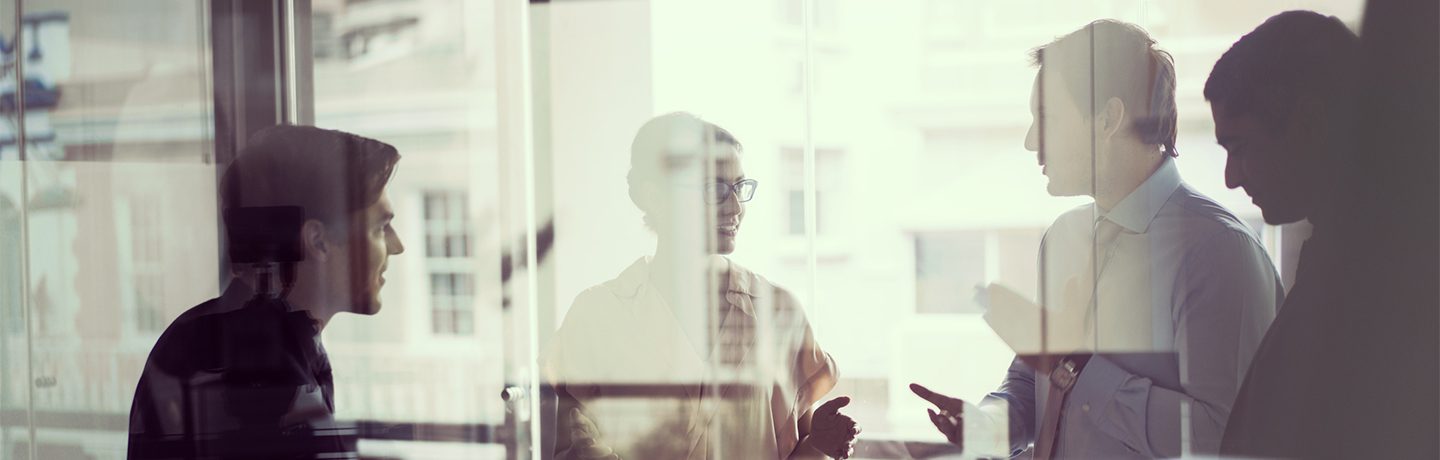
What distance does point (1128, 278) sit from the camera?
1342 millimetres

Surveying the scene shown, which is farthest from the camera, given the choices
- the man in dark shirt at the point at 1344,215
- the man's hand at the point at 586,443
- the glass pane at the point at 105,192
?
the glass pane at the point at 105,192

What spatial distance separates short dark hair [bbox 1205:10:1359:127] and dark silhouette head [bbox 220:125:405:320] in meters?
1.26

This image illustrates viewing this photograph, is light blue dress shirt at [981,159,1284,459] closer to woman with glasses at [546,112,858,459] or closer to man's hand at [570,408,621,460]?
woman with glasses at [546,112,858,459]

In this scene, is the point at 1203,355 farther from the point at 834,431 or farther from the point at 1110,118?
the point at 834,431

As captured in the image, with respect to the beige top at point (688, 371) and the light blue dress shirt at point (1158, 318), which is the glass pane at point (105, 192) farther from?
the light blue dress shirt at point (1158, 318)

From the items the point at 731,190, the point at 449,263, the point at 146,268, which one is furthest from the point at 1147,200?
the point at 146,268

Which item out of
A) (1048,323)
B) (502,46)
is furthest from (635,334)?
(1048,323)

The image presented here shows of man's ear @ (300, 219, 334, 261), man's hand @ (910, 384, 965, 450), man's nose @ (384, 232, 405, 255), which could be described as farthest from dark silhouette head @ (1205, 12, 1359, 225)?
man's ear @ (300, 219, 334, 261)

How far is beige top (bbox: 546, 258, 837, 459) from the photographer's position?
147 centimetres

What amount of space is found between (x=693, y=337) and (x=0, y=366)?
1.26 metres

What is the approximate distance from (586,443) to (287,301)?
554 mm

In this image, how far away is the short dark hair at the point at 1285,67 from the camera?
4.18ft

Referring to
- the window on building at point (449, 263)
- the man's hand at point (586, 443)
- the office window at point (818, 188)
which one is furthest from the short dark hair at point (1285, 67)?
the window on building at point (449, 263)

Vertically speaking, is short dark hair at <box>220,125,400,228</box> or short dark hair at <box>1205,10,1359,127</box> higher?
short dark hair at <box>1205,10,1359,127</box>
